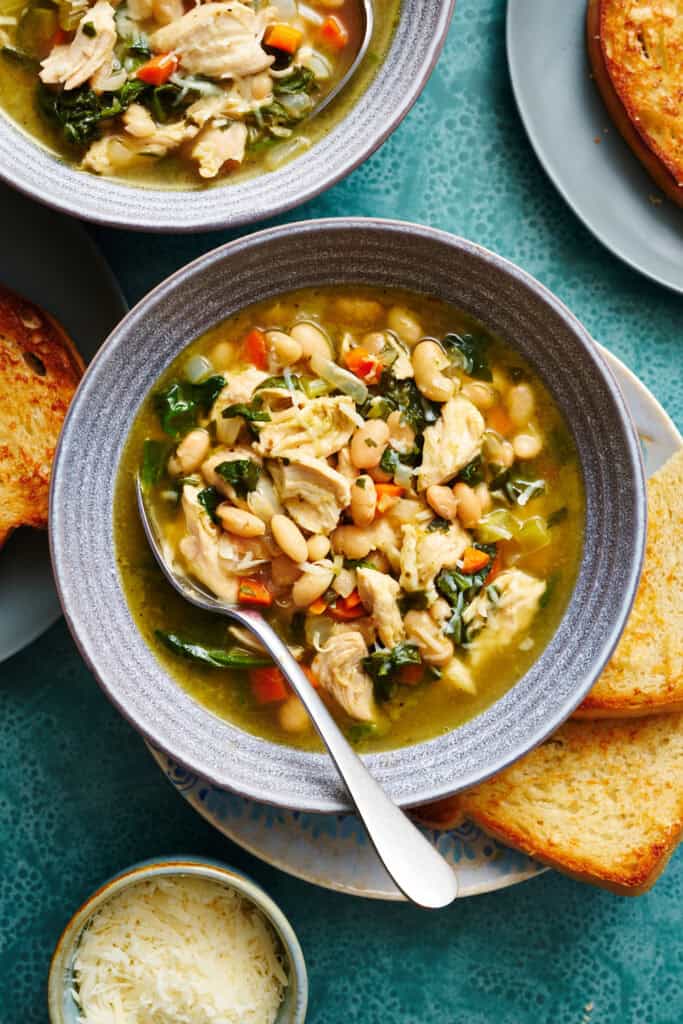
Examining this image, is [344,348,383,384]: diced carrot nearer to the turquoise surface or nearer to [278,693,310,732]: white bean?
the turquoise surface

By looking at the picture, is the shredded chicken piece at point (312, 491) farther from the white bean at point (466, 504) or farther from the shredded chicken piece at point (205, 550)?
the white bean at point (466, 504)

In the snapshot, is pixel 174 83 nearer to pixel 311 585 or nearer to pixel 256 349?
pixel 256 349

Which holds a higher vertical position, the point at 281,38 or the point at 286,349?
the point at 281,38

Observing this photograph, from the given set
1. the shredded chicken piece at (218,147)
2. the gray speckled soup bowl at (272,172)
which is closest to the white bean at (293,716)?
the gray speckled soup bowl at (272,172)

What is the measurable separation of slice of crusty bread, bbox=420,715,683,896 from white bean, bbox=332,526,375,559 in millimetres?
921

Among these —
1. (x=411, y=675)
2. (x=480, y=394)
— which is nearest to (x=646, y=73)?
(x=480, y=394)

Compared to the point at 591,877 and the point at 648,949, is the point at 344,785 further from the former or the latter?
the point at 648,949

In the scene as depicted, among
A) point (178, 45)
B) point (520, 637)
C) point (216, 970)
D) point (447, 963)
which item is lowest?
point (447, 963)

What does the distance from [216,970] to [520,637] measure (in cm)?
145

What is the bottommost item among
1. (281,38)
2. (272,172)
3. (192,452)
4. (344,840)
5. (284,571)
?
(344,840)

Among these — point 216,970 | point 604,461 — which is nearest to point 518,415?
point 604,461

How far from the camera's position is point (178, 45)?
3.03 meters

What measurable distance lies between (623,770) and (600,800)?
0.12 metres

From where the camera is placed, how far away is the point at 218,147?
3.04m
